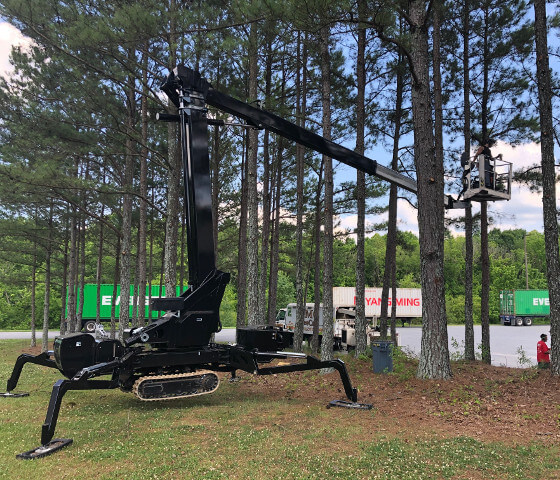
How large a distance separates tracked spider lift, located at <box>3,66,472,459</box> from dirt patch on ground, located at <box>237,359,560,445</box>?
855mm

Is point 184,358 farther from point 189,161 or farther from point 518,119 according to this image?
point 518,119

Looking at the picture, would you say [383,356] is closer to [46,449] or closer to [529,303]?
[46,449]

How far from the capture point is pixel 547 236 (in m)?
8.83

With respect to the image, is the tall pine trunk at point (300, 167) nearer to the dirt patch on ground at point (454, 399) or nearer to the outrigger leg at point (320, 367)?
the dirt patch on ground at point (454, 399)

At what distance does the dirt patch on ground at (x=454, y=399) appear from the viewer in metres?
5.74

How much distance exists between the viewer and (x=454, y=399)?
7074 mm

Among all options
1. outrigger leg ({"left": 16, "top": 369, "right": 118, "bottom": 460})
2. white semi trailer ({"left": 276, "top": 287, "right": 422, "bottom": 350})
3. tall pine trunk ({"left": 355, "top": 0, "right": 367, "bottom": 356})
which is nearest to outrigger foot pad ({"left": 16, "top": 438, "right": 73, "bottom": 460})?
outrigger leg ({"left": 16, "top": 369, "right": 118, "bottom": 460})

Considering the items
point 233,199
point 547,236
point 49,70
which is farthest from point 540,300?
point 49,70

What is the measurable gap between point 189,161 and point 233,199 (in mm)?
13661

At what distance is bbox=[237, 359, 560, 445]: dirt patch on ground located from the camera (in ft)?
18.8

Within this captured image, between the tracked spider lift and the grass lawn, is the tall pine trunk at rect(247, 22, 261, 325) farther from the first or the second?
the grass lawn

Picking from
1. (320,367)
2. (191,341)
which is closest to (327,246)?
(320,367)

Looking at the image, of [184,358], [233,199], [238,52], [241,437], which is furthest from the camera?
[233,199]

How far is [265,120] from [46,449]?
5712mm
